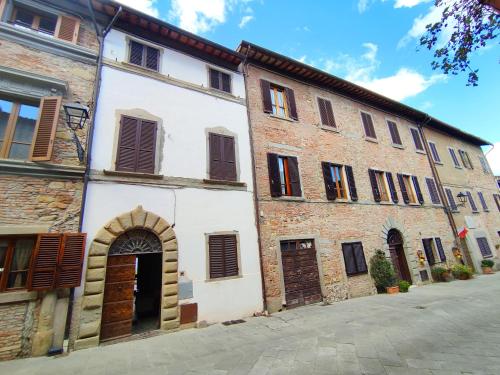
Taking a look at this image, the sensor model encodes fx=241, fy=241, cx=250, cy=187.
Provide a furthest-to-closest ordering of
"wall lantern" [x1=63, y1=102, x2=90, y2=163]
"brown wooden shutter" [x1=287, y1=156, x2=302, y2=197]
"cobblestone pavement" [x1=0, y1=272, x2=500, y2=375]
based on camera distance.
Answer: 1. "brown wooden shutter" [x1=287, y1=156, x2=302, y2=197]
2. "wall lantern" [x1=63, y1=102, x2=90, y2=163]
3. "cobblestone pavement" [x1=0, y1=272, x2=500, y2=375]

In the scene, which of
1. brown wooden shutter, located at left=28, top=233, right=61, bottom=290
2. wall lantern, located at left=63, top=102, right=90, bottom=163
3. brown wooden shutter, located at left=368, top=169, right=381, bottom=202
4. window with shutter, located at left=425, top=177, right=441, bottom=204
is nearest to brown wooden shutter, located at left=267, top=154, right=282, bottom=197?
brown wooden shutter, located at left=368, top=169, right=381, bottom=202

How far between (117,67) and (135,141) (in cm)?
256

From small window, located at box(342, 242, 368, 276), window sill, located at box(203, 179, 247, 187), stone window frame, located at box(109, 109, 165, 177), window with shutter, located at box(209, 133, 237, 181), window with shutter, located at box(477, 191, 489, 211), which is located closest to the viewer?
stone window frame, located at box(109, 109, 165, 177)

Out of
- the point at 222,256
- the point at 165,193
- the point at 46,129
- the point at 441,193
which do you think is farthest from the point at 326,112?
the point at 46,129

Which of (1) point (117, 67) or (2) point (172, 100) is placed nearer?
(1) point (117, 67)

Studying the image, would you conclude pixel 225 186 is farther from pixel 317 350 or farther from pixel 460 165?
pixel 460 165

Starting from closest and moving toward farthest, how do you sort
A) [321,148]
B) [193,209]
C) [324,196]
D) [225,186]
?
[193,209]
[225,186]
[324,196]
[321,148]

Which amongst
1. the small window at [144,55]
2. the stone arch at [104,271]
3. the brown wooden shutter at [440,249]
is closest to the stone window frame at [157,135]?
the stone arch at [104,271]

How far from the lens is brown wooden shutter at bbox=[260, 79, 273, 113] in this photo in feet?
34.0

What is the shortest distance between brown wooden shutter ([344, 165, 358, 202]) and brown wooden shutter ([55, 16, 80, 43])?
37.4 ft

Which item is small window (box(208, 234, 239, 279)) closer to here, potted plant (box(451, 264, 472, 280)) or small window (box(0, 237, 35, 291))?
small window (box(0, 237, 35, 291))

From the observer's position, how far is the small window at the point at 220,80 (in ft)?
31.5

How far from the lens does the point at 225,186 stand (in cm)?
817

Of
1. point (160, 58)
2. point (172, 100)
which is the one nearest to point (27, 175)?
point (172, 100)
